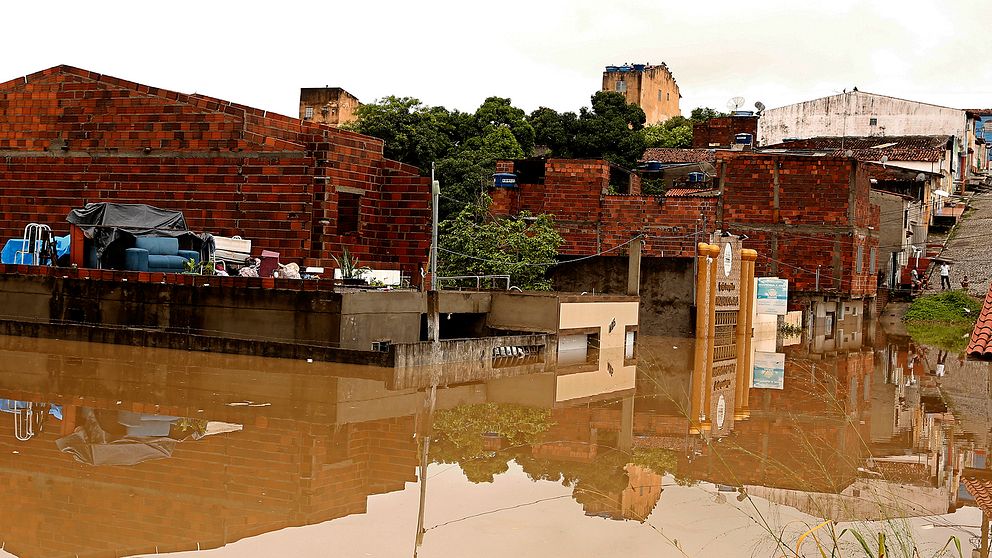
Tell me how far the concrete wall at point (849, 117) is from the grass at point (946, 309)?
15.8 meters

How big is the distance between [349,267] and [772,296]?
46.5 ft

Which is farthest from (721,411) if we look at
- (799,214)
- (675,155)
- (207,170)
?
(675,155)

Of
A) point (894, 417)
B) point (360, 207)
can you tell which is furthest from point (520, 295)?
point (894, 417)

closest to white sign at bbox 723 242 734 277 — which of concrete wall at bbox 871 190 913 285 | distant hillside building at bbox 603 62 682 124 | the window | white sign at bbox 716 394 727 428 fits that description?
the window

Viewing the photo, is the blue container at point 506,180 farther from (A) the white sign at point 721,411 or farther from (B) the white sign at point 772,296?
(A) the white sign at point 721,411

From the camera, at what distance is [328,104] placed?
47.8 metres

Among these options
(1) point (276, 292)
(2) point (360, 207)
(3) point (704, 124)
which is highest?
(3) point (704, 124)

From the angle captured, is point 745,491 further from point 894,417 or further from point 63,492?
point 894,417

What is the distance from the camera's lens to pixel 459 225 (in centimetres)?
2502

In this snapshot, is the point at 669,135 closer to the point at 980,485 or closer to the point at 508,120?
the point at 508,120

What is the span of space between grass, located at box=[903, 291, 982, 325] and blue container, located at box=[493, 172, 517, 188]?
1432 cm

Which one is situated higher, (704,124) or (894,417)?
(704,124)

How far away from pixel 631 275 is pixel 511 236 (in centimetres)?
386

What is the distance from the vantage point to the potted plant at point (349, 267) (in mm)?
16469
